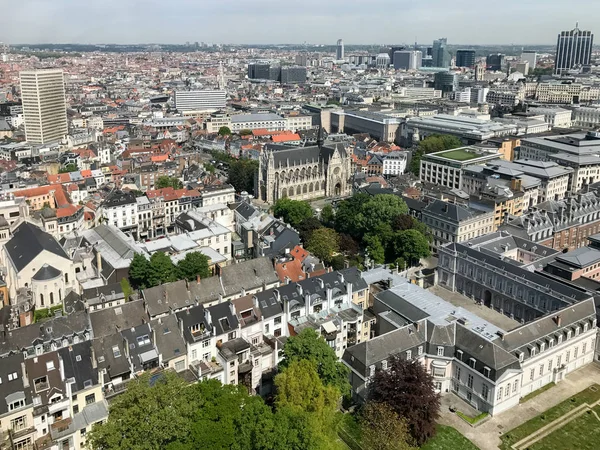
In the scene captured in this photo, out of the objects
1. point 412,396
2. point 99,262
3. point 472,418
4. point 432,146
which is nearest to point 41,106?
point 99,262

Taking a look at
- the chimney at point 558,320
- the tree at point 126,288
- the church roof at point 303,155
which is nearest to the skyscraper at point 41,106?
the church roof at point 303,155

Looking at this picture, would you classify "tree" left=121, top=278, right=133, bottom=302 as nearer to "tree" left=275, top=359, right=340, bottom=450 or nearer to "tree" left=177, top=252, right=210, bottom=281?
"tree" left=177, top=252, right=210, bottom=281

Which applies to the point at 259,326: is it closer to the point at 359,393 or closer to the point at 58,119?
the point at 359,393

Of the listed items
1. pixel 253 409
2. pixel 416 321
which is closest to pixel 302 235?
pixel 416 321

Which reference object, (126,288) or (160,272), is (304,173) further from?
(126,288)

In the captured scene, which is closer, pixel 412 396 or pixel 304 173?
pixel 412 396

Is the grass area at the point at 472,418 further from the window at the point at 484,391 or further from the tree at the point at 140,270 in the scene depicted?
the tree at the point at 140,270
